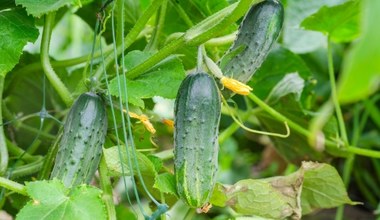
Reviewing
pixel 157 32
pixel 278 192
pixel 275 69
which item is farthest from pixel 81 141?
pixel 275 69

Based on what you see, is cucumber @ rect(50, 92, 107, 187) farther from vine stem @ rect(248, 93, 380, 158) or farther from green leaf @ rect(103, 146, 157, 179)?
vine stem @ rect(248, 93, 380, 158)

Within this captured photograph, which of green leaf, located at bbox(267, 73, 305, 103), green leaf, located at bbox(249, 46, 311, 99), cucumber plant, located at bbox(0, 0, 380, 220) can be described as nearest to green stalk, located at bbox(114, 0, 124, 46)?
cucumber plant, located at bbox(0, 0, 380, 220)

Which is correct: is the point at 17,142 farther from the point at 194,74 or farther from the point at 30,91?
the point at 194,74

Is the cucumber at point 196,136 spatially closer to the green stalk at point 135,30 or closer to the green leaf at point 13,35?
the green stalk at point 135,30

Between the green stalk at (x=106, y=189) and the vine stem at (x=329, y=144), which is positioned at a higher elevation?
the green stalk at (x=106, y=189)

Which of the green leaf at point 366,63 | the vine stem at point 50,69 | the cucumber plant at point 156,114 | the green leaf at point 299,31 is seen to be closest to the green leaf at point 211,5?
the cucumber plant at point 156,114

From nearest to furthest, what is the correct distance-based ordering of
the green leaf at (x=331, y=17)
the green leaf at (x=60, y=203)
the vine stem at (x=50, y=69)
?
1. the green leaf at (x=60, y=203)
2. the vine stem at (x=50, y=69)
3. the green leaf at (x=331, y=17)

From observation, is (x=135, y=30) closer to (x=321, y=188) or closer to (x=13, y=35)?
(x=13, y=35)
